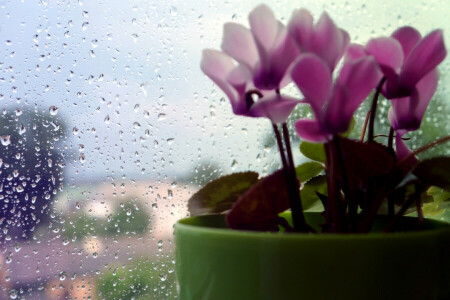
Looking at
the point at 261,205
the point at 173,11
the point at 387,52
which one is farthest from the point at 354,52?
the point at 173,11

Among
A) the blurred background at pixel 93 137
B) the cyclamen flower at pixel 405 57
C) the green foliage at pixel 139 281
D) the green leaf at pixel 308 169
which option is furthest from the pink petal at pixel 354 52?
the green foliage at pixel 139 281

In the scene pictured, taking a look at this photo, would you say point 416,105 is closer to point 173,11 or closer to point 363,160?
point 363,160

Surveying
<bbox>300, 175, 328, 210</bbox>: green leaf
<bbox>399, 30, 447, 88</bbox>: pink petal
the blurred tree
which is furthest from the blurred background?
<bbox>399, 30, 447, 88</bbox>: pink petal

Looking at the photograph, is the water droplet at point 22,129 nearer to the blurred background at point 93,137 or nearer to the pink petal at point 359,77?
the blurred background at point 93,137

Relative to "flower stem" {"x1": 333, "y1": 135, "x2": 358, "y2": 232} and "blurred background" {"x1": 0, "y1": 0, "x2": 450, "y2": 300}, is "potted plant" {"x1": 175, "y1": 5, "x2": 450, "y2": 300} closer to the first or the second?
"flower stem" {"x1": 333, "y1": 135, "x2": 358, "y2": 232}

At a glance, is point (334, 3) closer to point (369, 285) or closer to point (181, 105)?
point (181, 105)

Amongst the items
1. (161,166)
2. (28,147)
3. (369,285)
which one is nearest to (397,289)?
(369,285)
